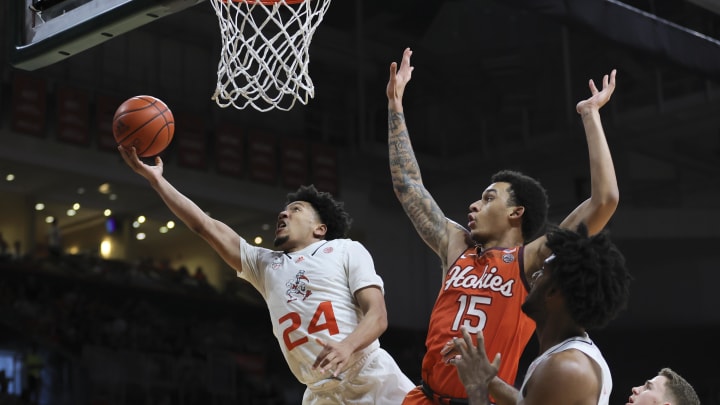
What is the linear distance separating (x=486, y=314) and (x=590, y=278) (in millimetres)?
1211

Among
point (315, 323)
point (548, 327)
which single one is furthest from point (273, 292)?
point (548, 327)

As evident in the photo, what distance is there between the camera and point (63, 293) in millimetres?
13445

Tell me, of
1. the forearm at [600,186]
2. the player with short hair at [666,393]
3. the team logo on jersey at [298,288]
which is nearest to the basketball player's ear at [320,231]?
the team logo on jersey at [298,288]

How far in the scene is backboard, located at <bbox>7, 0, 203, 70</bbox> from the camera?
14.1 ft

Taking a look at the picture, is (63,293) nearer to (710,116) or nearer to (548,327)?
(710,116)

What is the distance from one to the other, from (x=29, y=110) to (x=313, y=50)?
4.25 meters

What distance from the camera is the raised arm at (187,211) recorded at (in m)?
4.59

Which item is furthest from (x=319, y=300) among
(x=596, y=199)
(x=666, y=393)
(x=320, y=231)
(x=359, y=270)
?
(x=666, y=393)

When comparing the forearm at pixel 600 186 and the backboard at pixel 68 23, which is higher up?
the backboard at pixel 68 23

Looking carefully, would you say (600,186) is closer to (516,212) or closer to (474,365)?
(516,212)

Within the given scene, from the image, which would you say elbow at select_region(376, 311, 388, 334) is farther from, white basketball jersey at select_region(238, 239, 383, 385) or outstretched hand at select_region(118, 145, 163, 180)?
outstretched hand at select_region(118, 145, 163, 180)

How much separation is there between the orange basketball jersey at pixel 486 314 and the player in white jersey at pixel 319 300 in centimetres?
29

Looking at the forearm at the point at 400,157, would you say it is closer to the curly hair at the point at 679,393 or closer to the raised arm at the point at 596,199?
Answer: the raised arm at the point at 596,199

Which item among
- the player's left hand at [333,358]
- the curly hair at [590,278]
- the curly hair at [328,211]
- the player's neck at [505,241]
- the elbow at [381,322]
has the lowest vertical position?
the player's left hand at [333,358]
